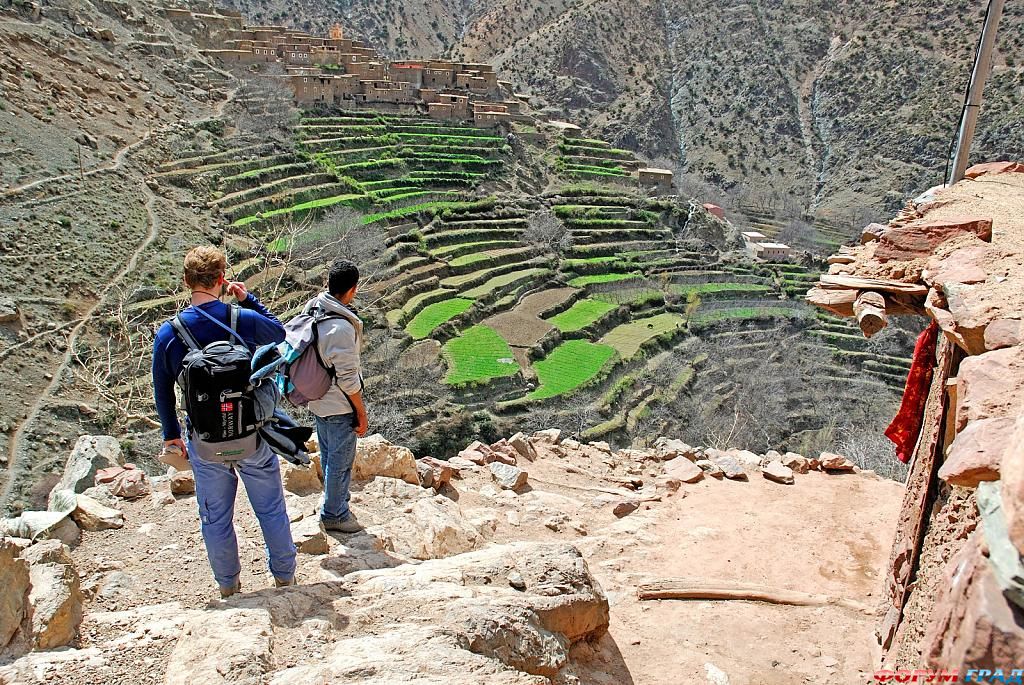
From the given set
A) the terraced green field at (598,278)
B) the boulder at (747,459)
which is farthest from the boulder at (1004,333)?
the terraced green field at (598,278)

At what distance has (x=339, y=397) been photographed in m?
3.66

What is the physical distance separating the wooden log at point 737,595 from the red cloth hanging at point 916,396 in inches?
38.7

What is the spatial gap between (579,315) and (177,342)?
2196 centimetres

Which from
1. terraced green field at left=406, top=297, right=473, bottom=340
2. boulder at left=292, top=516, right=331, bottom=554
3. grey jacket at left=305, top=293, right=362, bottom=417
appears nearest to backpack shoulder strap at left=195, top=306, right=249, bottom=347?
grey jacket at left=305, top=293, right=362, bottom=417

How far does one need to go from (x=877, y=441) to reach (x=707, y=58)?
52.7 metres

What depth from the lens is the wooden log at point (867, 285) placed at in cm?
394

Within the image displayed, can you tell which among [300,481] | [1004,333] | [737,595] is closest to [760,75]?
[737,595]

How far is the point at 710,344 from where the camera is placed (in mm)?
26328

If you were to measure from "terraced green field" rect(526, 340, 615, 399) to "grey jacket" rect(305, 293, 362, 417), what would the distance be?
16.0 metres

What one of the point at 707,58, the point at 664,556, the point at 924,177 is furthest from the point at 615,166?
the point at 664,556

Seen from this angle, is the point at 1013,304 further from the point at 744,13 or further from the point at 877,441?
the point at 744,13

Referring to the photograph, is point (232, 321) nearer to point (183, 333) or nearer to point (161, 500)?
point (183, 333)

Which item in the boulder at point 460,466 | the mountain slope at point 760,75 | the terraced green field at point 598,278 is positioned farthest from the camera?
the mountain slope at point 760,75

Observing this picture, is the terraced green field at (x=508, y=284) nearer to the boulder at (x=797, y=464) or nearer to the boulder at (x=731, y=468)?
the boulder at (x=731, y=468)
